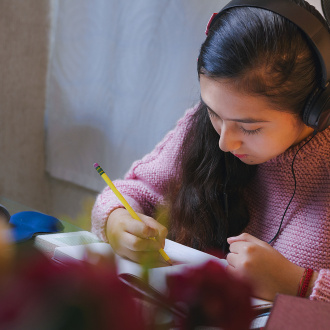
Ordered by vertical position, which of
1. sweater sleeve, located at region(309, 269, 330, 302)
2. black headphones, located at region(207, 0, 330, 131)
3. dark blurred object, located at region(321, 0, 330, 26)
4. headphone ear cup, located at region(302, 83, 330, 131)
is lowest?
sweater sleeve, located at region(309, 269, 330, 302)

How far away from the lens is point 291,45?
26.0 inches

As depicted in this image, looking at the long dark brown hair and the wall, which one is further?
the wall

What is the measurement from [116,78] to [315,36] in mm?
1025

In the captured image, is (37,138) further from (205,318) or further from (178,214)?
(205,318)

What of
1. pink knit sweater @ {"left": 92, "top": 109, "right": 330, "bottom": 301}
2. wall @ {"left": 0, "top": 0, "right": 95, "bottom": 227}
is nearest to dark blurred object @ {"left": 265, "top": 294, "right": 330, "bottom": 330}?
pink knit sweater @ {"left": 92, "top": 109, "right": 330, "bottom": 301}

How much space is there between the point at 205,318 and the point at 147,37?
134 centimetres

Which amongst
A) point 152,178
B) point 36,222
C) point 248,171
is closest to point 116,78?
point 152,178

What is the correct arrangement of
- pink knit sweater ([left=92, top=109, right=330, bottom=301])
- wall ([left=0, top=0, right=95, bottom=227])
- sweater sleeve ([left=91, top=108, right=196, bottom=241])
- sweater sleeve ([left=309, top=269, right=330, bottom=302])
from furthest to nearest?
wall ([left=0, top=0, right=95, bottom=227]) → sweater sleeve ([left=91, top=108, right=196, bottom=241]) → pink knit sweater ([left=92, top=109, right=330, bottom=301]) → sweater sleeve ([left=309, top=269, right=330, bottom=302])

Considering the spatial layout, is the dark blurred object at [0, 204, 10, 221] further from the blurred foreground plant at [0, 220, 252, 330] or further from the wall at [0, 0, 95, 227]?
the wall at [0, 0, 95, 227]

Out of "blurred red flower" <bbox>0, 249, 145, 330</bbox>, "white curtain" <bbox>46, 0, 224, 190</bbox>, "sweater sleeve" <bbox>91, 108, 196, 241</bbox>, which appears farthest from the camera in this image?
"white curtain" <bbox>46, 0, 224, 190</bbox>

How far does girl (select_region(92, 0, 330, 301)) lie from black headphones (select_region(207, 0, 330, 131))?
0.05 ft

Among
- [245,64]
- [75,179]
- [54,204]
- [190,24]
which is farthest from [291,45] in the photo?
[54,204]

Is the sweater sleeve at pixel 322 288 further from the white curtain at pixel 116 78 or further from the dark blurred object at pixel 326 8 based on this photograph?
the white curtain at pixel 116 78

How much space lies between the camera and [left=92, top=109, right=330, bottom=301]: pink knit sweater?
0.81 m
